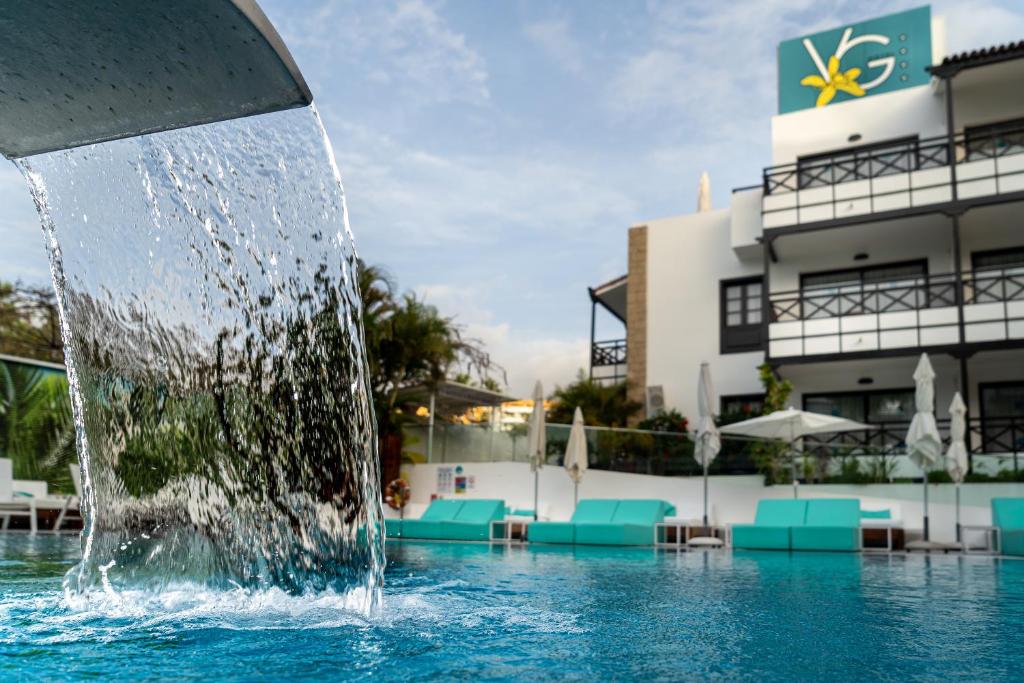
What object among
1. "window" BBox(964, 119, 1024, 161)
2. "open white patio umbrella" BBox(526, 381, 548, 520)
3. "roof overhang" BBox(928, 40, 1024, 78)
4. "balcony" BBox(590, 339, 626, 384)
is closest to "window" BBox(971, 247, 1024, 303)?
"window" BBox(964, 119, 1024, 161)

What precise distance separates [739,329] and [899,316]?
4135 millimetres

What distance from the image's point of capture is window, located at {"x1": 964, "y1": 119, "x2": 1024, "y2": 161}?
64.4 feet

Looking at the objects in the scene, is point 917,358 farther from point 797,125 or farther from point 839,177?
point 797,125

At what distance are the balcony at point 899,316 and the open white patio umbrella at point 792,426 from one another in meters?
3.27

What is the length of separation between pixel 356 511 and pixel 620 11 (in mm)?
19593

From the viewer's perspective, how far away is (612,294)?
27953 millimetres

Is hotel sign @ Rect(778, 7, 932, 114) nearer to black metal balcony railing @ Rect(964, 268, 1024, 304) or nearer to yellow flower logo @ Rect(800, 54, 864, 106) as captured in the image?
yellow flower logo @ Rect(800, 54, 864, 106)

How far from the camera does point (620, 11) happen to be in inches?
894

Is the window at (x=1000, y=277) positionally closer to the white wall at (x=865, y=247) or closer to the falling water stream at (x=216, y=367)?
the white wall at (x=865, y=247)

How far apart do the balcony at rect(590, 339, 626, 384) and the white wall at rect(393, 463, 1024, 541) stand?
20.7 ft

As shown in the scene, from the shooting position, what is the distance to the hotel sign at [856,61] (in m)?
22.5

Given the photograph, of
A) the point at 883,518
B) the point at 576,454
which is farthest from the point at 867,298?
the point at 576,454

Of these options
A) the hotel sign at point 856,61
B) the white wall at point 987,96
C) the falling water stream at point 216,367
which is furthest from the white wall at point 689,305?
the falling water stream at point 216,367

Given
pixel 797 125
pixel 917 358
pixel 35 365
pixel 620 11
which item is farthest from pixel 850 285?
pixel 35 365
